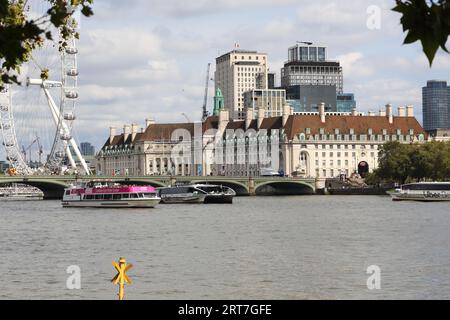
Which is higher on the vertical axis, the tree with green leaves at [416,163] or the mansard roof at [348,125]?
the mansard roof at [348,125]

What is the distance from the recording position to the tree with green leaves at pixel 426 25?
7.24 m

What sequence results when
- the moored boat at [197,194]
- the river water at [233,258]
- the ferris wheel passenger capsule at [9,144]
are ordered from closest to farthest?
the river water at [233,258]
the moored boat at [197,194]
the ferris wheel passenger capsule at [9,144]

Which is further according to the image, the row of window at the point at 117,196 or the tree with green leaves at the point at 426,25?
the row of window at the point at 117,196

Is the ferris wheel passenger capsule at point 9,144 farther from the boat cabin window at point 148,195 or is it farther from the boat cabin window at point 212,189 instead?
the boat cabin window at point 148,195

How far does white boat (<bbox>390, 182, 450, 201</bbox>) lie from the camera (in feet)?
355

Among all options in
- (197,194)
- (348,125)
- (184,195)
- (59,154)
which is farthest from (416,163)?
(348,125)

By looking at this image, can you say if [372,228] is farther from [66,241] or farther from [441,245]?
[66,241]

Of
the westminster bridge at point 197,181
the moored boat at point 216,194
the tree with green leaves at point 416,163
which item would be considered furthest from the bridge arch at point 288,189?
the moored boat at point 216,194

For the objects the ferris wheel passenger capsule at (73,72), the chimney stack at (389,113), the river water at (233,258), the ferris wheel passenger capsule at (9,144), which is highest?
the ferris wheel passenger capsule at (73,72)

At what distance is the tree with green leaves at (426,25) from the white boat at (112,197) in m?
90.8

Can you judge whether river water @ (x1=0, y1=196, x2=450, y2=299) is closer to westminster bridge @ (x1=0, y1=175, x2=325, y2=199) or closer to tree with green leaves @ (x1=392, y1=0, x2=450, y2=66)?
tree with green leaves @ (x1=392, y1=0, x2=450, y2=66)

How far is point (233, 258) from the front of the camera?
38438 millimetres

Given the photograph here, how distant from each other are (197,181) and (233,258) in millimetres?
104924

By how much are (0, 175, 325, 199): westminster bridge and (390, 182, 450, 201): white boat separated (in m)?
32.0
